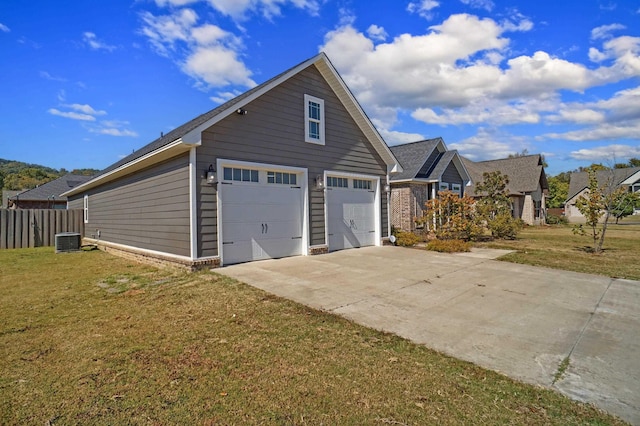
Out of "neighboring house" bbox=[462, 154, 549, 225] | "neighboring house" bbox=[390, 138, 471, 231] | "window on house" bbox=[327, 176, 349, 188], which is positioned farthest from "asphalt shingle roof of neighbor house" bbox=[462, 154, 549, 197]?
"window on house" bbox=[327, 176, 349, 188]

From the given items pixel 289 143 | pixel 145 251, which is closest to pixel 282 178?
pixel 289 143

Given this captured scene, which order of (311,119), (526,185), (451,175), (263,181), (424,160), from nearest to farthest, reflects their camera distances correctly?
(263,181), (311,119), (424,160), (451,175), (526,185)

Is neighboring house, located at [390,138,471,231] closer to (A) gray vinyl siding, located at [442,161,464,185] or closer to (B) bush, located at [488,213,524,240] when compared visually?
(A) gray vinyl siding, located at [442,161,464,185]

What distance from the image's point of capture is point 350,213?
39.0 feet

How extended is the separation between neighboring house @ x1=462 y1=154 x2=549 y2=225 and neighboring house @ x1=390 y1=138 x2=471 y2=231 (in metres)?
7.98

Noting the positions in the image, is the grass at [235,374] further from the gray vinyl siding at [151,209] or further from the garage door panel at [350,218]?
the garage door panel at [350,218]

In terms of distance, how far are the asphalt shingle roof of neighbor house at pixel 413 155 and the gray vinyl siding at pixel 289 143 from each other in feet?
14.1

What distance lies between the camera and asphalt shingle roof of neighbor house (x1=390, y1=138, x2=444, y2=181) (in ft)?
55.1

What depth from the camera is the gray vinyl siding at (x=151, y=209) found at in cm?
826

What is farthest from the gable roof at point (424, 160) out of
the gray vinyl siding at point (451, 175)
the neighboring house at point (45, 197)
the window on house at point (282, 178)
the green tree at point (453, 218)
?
the neighboring house at point (45, 197)

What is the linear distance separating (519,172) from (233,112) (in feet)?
91.2

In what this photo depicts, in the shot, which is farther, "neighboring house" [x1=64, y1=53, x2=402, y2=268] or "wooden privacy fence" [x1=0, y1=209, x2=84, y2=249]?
"wooden privacy fence" [x1=0, y1=209, x2=84, y2=249]

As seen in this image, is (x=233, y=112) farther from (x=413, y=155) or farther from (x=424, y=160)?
(x=413, y=155)

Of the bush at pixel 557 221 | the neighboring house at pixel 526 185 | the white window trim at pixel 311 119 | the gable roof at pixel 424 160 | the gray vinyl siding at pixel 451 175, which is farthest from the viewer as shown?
the bush at pixel 557 221
